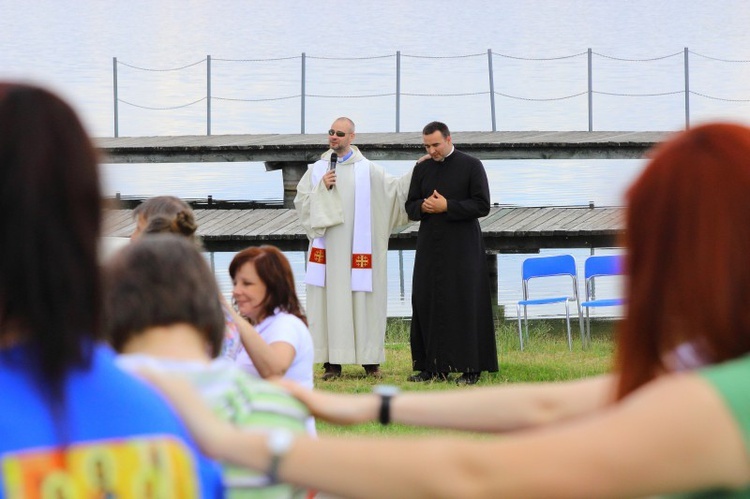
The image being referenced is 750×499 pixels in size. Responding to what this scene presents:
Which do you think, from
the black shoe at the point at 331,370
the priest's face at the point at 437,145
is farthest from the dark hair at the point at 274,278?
the black shoe at the point at 331,370

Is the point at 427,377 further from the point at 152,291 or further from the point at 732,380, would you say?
the point at 732,380

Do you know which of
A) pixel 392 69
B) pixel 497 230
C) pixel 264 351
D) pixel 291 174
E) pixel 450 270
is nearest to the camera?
pixel 264 351

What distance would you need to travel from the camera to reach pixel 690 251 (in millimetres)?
1604

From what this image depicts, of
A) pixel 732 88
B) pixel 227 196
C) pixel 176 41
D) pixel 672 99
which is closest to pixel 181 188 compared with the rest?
→ pixel 227 196

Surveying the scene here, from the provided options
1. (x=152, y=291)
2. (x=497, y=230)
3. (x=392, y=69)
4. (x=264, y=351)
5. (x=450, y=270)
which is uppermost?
(x=392, y=69)

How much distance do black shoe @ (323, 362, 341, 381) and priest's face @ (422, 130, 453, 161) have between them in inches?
69.0

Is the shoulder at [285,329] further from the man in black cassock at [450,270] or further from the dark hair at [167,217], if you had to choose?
the man in black cassock at [450,270]

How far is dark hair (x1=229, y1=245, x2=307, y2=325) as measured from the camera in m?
4.48

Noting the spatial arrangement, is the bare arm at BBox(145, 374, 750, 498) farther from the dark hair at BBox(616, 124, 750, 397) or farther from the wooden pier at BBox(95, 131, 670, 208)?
the wooden pier at BBox(95, 131, 670, 208)

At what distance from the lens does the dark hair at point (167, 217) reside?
14.6 feet

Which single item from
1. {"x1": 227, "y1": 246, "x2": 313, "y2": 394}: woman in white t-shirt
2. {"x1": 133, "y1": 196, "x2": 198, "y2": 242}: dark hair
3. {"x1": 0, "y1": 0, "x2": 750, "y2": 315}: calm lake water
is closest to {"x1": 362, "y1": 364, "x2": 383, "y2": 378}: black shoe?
{"x1": 0, "y1": 0, "x2": 750, "y2": 315}: calm lake water

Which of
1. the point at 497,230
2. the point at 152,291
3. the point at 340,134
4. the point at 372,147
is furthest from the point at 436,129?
the point at 152,291

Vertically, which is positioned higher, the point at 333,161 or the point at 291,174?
the point at 291,174

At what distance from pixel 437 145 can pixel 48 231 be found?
8.36m
